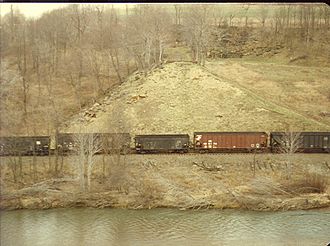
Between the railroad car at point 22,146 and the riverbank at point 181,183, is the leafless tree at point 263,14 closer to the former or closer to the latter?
the riverbank at point 181,183

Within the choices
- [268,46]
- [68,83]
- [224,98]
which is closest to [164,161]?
[224,98]

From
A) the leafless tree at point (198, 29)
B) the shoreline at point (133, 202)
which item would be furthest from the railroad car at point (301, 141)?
the leafless tree at point (198, 29)

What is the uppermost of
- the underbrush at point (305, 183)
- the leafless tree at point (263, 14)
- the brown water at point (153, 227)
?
the leafless tree at point (263, 14)

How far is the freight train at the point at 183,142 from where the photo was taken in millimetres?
3079

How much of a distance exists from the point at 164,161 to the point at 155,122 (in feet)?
0.75

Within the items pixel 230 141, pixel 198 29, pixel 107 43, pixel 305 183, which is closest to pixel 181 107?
pixel 230 141

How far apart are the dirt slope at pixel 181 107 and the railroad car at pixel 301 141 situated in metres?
0.05

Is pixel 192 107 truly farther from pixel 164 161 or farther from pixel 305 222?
pixel 305 222

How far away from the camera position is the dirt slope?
310 centimetres

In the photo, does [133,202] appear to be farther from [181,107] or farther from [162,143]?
[181,107]

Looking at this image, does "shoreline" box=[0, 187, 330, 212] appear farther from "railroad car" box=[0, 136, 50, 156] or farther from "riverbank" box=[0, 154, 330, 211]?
"railroad car" box=[0, 136, 50, 156]

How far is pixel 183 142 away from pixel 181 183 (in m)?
0.23

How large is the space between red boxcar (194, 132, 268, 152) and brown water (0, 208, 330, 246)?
365mm

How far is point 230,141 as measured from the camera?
310cm
